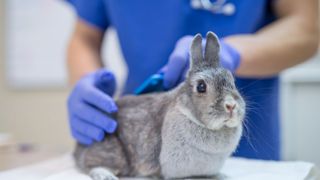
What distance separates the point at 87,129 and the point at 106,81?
141mm

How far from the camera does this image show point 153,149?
701 millimetres

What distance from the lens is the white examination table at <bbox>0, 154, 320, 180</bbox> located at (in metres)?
0.67

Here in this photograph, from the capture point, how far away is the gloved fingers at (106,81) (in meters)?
0.89

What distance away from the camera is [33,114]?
7.66 ft

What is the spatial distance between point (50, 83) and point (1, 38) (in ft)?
1.24

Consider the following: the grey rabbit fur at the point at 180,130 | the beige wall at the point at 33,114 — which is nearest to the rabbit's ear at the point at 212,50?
the grey rabbit fur at the point at 180,130

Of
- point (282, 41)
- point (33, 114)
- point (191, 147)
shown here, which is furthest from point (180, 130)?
point (33, 114)

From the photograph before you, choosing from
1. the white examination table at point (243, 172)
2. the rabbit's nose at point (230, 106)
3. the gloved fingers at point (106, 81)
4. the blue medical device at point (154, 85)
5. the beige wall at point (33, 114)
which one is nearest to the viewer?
the rabbit's nose at point (230, 106)

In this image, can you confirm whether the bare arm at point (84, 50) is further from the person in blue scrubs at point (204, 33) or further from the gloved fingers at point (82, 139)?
the gloved fingers at point (82, 139)

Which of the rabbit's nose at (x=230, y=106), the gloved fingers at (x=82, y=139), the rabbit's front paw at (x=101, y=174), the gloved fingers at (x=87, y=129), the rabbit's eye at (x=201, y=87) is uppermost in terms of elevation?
the rabbit's eye at (x=201, y=87)

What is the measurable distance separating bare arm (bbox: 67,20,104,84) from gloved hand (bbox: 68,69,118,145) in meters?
0.38

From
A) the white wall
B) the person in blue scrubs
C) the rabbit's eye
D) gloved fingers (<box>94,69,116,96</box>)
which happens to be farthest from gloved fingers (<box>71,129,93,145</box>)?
the white wall

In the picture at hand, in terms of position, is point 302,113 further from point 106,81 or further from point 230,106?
point 230,106

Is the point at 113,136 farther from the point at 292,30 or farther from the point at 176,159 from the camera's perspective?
the point at 292,30
